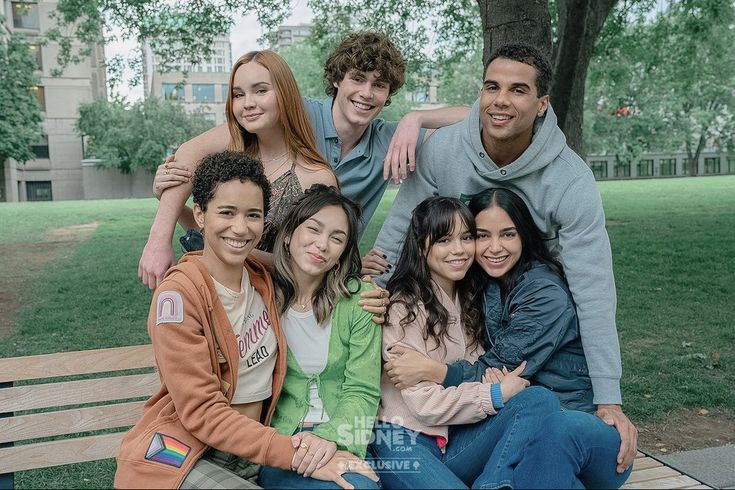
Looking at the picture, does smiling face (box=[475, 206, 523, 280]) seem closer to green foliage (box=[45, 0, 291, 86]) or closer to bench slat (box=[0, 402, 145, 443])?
bench slat (box=[0, 402, 145, 443])

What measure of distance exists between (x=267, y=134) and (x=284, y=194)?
0.30m

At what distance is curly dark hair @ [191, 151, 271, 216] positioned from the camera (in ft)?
8.37

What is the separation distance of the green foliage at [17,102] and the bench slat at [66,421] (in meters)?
35.2

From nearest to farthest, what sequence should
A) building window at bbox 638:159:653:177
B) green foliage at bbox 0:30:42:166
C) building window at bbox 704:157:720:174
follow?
green foliage at bbox 0:30:42:166
building window at bbox 638:159:653:177
building window at bbox 704:157:720:174

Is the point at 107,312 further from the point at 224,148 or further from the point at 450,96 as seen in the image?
the point at 450,96

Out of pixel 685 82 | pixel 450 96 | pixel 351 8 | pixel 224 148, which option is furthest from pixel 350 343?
pixel 450 96

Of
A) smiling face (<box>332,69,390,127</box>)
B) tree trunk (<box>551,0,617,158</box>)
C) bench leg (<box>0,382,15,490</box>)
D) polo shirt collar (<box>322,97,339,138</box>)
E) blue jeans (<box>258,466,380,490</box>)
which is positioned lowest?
bench leg (<box>0,382,15,490</box>)

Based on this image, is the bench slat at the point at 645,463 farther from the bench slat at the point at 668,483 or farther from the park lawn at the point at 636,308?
the park lawn at the point at 636,308

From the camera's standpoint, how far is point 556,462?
7.67ft

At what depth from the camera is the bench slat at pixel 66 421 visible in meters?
3.00

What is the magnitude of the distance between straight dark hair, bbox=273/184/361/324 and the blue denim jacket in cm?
53

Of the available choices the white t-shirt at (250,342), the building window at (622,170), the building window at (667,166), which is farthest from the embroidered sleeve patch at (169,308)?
the building window at (667,166)

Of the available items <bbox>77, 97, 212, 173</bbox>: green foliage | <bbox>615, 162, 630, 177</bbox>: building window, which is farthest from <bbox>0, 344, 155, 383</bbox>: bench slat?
<bbox>615, 162, 630, 177</bbox>: building window

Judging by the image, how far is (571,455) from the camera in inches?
93.3
